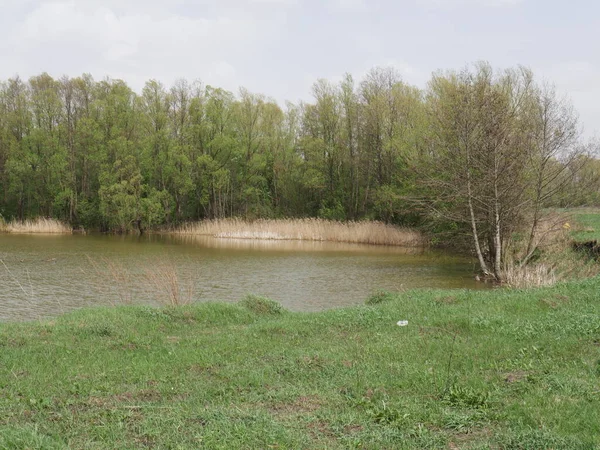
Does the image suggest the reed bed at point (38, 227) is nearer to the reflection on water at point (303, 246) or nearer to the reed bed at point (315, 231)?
the reed bed at point (315, 231)

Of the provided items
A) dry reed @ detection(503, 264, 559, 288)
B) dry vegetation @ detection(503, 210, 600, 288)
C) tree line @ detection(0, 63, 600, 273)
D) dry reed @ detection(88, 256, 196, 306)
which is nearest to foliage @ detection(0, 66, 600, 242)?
tree line @ detection(0, 63, 600, 273)

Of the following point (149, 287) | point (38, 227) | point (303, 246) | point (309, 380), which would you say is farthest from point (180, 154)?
point (309, 380)

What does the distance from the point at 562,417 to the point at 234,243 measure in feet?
96.2

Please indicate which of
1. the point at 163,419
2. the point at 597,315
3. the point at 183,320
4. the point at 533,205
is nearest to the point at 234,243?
the point at 533,205

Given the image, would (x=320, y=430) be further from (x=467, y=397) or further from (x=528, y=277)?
(x=528, y=277)

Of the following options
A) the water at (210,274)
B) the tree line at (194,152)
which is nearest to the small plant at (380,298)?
the water at (210,274)

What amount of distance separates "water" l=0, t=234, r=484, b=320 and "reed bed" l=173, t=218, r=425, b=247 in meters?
1.75

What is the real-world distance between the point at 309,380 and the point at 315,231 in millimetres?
29311

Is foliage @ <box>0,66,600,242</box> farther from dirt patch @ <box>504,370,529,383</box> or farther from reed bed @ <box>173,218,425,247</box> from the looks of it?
dirt patch @ <box>504,370,529,383</box>

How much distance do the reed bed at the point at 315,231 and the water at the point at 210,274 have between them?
175 cm

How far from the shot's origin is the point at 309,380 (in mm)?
5762

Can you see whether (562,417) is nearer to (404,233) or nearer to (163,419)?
(163,419)

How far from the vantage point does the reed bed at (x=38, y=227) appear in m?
39.1

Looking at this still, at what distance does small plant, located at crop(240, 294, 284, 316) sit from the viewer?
1063cm
